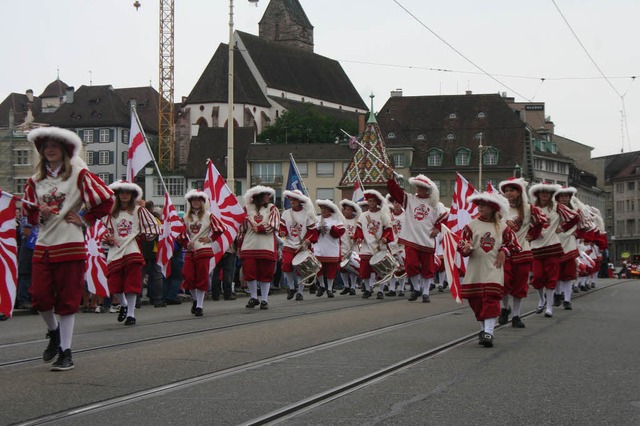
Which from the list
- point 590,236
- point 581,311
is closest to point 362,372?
point 581,311

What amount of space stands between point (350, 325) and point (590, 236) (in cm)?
742

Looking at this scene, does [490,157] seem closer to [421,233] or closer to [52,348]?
[421,233]

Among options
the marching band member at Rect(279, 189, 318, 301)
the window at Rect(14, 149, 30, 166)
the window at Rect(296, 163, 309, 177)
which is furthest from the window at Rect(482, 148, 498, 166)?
the marching band member at Rect(279, 189, 318, 301)

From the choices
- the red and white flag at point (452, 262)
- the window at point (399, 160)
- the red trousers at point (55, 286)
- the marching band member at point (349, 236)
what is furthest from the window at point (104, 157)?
the red trousers at point (55, 286)

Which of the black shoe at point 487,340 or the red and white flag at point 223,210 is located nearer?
the black shoe at point 487,340

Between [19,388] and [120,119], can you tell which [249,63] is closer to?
[120,119]

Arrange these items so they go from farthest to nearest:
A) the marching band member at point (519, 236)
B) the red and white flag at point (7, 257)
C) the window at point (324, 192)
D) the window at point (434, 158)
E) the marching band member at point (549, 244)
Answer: the window at point (324, 192) → the window at point (434, 158) → the marching band member at point (549, 244) → the marching band member at point (519, 236) → the red and white flag at point (7, 257)

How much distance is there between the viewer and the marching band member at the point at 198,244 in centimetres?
1579

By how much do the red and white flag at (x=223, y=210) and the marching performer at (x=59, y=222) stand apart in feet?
26.6

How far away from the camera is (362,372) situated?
9.00m

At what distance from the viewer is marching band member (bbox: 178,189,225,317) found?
15789 mm

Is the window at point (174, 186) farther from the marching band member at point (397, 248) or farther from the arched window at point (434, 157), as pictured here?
the marching band member at point (397, 248)

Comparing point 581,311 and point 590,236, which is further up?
point 590,236

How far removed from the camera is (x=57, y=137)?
30.1 feet
